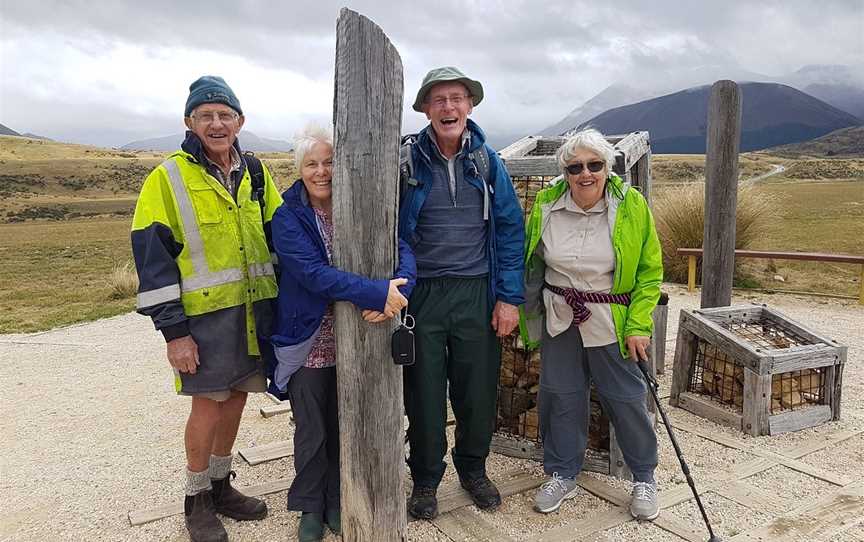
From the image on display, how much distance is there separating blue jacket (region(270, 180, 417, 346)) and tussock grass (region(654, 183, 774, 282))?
8.22 metres

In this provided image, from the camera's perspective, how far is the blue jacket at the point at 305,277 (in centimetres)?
279

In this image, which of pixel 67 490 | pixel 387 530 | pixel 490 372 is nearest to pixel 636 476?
pixel 490 372

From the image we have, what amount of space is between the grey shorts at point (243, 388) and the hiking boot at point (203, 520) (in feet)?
2.05

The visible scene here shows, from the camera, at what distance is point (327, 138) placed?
9.83 ft

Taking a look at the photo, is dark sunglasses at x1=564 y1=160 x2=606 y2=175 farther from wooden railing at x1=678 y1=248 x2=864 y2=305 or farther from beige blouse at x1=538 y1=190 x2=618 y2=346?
wooden railing at x1=678 y1=248 x2=864 y2=305

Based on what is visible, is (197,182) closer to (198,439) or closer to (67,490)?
(198,439)

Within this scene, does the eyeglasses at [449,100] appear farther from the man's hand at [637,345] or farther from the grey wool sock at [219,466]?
the grey wool sock at [219,466]

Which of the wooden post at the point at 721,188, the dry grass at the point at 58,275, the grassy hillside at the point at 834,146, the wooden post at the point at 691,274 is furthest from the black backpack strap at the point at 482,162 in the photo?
the grassy hillside at the point at 834,146

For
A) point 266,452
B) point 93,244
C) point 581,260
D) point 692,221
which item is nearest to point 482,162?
point 581,260

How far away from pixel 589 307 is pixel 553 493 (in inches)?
45.0

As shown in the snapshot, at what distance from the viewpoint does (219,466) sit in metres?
3.55

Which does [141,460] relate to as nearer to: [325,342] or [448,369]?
[325,342]

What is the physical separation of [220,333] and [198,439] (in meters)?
0.63

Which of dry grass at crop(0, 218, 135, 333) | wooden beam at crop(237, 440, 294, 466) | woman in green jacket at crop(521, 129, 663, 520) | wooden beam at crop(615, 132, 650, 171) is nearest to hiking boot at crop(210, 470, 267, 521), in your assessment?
wooden beam at crop(237, 440, 294, 466)
